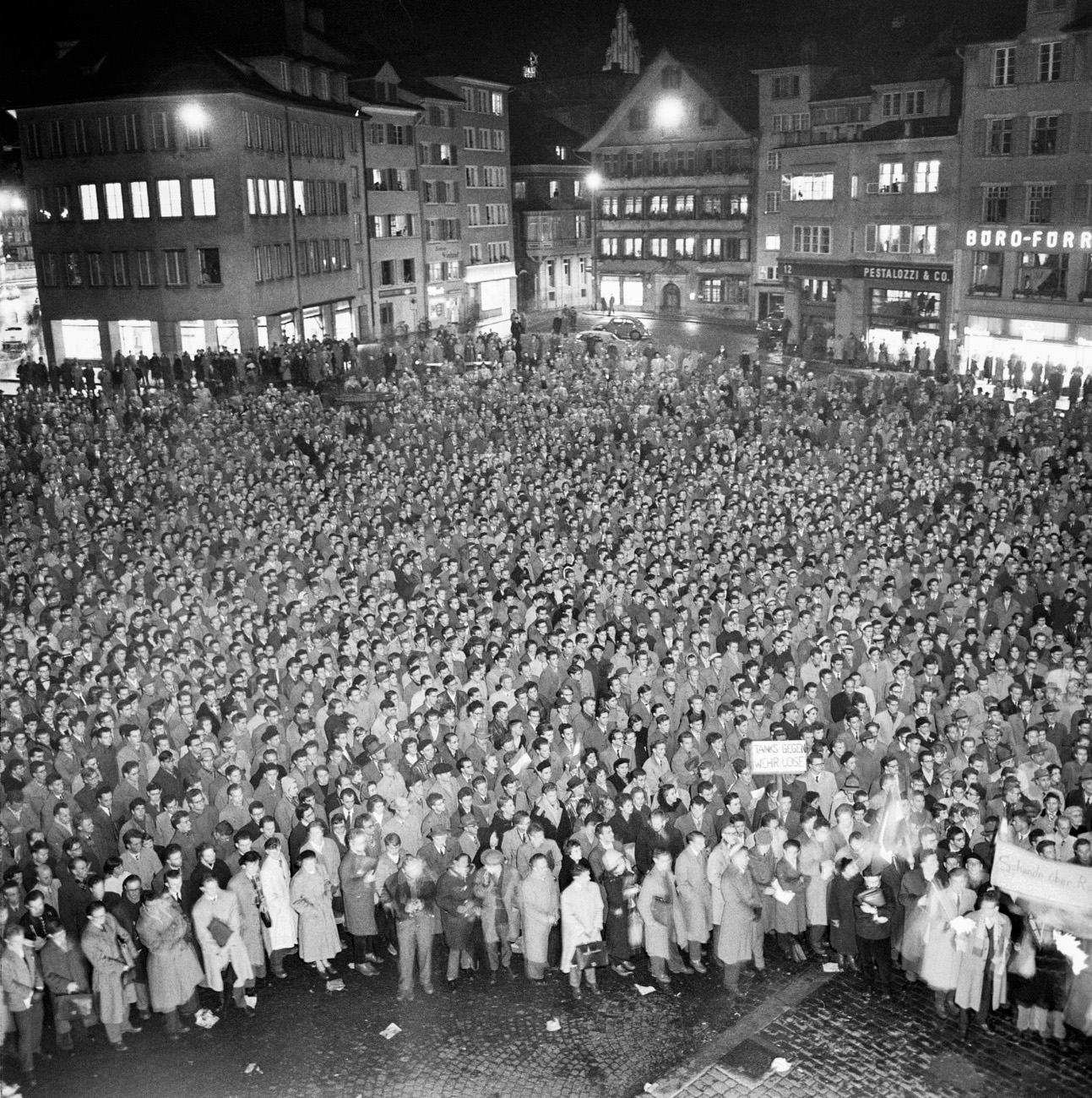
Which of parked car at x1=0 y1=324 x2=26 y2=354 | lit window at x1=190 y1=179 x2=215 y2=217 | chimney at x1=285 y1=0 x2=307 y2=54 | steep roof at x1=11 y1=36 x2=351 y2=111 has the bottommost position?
parked car at x1=0 y1=324 x2=26 y2=354

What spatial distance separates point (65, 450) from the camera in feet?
79.6

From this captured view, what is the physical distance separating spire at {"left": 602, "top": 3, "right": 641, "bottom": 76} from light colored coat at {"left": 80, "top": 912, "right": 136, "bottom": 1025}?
83.3 metres

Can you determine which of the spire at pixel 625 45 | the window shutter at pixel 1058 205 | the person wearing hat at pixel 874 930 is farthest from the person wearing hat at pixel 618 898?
the spire at pixel 625 45

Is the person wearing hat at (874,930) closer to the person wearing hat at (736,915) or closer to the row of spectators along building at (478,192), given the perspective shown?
the person wearing hat at (736,915)

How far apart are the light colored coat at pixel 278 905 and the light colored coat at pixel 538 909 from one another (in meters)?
2.13

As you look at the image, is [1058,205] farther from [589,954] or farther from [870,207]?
[589,954]

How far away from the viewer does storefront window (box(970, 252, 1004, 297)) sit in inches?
1630

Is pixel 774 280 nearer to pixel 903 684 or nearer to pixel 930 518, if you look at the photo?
pixel 930 518

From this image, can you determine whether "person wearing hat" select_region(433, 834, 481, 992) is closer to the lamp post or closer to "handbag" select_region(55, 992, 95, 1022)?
"handbag" select_region(55, 992, 95, 1022)

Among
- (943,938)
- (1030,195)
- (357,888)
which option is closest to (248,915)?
(357,888)

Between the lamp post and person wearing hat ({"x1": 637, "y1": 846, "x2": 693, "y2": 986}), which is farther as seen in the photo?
the lamp post

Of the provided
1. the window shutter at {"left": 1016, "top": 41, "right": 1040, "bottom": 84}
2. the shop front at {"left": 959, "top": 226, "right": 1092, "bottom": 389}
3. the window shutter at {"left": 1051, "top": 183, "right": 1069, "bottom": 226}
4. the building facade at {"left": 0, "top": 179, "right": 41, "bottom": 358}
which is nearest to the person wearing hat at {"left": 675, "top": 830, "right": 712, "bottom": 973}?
the shop front at {"left": 959, "top": 226, "right": 1092, "bottom": 389}

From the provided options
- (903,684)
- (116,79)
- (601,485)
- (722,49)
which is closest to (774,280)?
(722,49)

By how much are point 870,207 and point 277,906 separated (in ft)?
144
